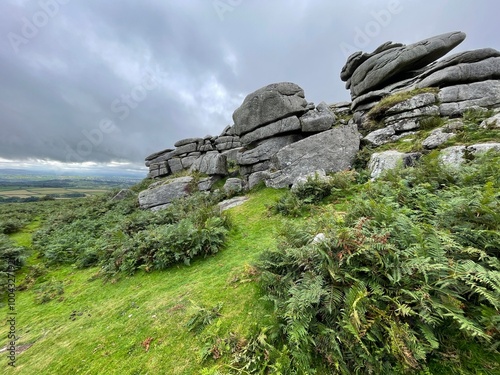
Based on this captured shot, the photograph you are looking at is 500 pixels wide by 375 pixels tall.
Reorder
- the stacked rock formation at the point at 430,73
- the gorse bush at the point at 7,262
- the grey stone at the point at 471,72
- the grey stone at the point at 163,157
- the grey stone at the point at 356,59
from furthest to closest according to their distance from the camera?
the grey stone at the point at 163,157 → the grey stone at the point at 356,59 → the grey stone at the point at 471,72 → the stacked rock formation at the point at 430,73 → the gorse bush at the point at 7,262

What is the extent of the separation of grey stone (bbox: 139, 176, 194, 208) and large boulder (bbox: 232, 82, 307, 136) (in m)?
7.15

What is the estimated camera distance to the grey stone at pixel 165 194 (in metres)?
17.8

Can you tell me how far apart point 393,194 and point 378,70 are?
18.8 meters

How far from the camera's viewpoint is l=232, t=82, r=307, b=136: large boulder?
15.1m

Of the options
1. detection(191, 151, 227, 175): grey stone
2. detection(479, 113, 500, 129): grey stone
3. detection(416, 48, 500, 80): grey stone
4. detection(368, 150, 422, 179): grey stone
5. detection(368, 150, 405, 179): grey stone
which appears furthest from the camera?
detection(191, 151, 227, 175): grey stone

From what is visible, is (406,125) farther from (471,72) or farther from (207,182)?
(207,182)

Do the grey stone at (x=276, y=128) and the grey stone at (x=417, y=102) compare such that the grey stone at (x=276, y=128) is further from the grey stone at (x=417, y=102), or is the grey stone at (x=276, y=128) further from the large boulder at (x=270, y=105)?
the grey stone at (x=417, y=102)

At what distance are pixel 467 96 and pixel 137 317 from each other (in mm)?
19756

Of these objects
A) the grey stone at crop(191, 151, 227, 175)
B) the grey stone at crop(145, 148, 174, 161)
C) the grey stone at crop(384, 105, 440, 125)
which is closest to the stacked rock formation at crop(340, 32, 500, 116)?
the grey stone at crop(384, 105, 440, 125)

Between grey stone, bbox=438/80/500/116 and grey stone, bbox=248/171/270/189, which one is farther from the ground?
grey stone, bbox=438/80/500/116

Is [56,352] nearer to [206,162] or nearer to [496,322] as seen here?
[496,322]

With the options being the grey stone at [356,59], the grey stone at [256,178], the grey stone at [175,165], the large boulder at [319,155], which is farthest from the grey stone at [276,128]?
the grey stone at [356,59]

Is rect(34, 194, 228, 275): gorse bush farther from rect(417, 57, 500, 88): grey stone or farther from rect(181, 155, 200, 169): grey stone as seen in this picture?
rect(417, 57, 500, 88): grey stone

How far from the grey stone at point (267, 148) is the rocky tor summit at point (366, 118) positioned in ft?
0.24
